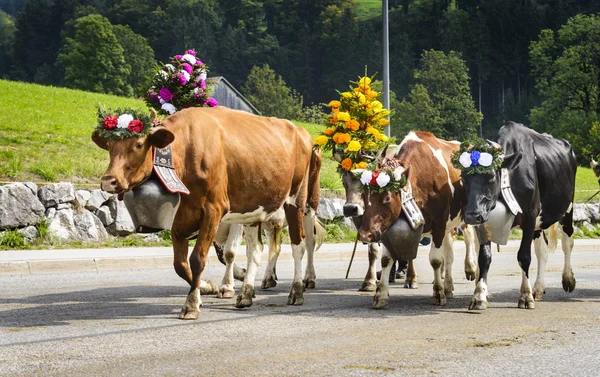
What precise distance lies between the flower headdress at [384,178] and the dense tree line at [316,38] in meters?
116

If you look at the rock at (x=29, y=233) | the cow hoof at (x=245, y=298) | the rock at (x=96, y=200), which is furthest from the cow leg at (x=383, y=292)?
the rock at (x=96, y=200)

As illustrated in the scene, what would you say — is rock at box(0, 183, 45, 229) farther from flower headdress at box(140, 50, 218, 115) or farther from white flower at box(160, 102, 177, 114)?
white flower at box(160, 102, 177, 114)

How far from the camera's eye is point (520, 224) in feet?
39.7

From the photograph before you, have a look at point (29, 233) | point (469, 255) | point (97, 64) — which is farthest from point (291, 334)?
point (97, 64)

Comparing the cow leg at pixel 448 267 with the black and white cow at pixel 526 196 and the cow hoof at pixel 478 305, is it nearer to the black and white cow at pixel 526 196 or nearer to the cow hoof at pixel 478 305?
the black and white cow at pixel 526 196

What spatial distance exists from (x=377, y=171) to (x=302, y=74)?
149m

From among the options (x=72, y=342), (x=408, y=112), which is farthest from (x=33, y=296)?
(x=408, y=112)

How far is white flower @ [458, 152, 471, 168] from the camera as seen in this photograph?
1152cm

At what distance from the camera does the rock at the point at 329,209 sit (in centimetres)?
2409

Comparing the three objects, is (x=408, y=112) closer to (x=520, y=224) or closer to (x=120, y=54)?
(x=120, y=54)

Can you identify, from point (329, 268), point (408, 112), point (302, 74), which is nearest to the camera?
point (329, 268)

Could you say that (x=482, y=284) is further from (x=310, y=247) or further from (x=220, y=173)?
(x=310, y=247)

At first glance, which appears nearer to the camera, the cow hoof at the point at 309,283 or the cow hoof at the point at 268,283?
the cow hoof at the point at 268,283

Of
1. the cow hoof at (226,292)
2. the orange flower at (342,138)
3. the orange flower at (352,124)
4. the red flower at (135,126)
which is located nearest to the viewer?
the red flower at (135,126)
